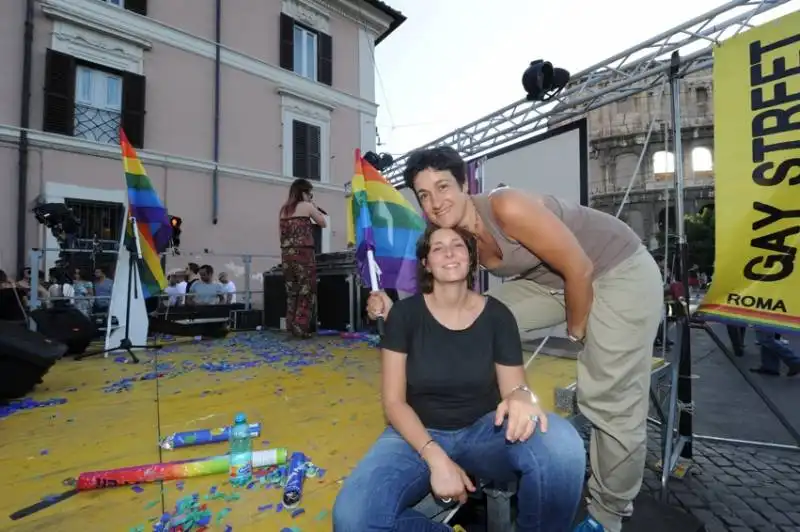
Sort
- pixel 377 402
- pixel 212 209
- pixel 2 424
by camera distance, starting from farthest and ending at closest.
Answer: pixel 212 209 → pixel 377 402 → pixel 2 424

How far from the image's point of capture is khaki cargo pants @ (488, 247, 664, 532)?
1867 millimetres

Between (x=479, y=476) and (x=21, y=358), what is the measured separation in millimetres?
3163

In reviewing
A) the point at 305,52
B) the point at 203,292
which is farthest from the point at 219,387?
the point at 305,52

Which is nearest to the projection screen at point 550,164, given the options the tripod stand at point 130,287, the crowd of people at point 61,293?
the tripod stand at point 130,287

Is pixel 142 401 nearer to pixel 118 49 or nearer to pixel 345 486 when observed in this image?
pixel 345 486

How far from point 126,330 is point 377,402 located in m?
3.37

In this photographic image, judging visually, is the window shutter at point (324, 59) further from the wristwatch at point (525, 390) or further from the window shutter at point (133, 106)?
the wristwatch at point (525, 390)

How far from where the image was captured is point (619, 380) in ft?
6.18

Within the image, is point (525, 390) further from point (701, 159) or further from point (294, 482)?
point (701, 159)

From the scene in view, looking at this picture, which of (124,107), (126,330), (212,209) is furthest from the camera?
(212,209)

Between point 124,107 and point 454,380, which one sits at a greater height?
point 124,107

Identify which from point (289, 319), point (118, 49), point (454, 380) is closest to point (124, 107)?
point (118, 49)

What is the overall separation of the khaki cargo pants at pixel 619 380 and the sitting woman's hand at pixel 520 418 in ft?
1.94

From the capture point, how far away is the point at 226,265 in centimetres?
1161
